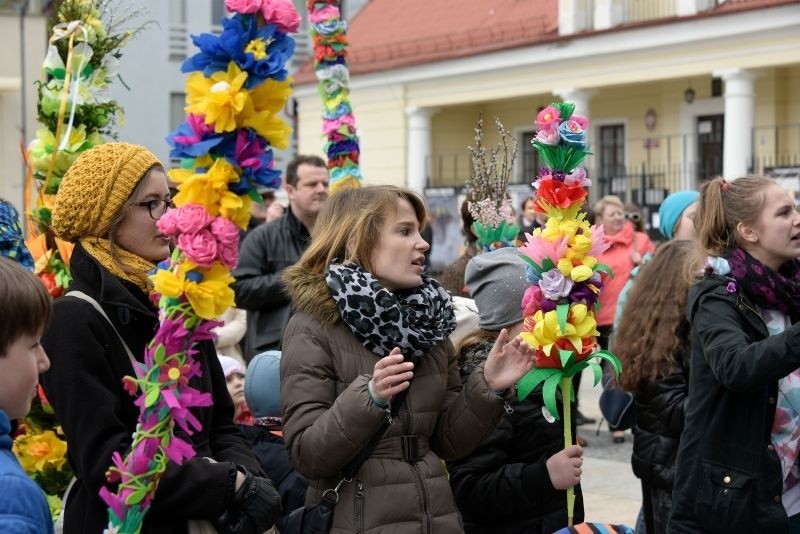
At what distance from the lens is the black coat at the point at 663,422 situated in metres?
4.70

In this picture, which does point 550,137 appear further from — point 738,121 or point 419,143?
point 419,143

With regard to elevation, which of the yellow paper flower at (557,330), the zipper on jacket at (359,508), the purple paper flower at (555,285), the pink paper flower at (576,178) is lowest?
the zipper on jacket at (359,508)

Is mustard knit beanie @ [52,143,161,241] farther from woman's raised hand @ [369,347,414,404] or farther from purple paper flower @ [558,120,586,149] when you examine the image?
purple paper flower @ [558,120,586,149]

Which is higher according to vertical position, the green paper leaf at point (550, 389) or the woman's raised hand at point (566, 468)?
the green paper leaf at point (550, 389)

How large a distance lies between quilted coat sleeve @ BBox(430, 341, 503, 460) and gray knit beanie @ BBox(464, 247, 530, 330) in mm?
412

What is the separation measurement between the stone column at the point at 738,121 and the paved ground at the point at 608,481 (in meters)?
10.8

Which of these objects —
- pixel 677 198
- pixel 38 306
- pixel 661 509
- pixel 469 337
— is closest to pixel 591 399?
pixel 677 198

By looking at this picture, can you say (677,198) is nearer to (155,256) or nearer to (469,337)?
(469,337)

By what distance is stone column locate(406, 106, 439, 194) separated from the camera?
1049 inches

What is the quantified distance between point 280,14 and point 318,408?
3.49 feet

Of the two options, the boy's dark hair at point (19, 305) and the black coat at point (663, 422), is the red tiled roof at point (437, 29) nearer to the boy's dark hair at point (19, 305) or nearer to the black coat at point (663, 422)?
the black coat at point (663, 422)

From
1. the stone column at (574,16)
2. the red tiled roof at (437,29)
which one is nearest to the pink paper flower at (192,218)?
the stone column at (574,16)

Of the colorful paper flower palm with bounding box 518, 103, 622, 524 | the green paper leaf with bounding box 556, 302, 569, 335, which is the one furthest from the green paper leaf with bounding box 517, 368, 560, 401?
the green paper leaf with bounding box 556, 302, 569, 335

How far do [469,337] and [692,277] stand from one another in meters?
Result: 0.90
